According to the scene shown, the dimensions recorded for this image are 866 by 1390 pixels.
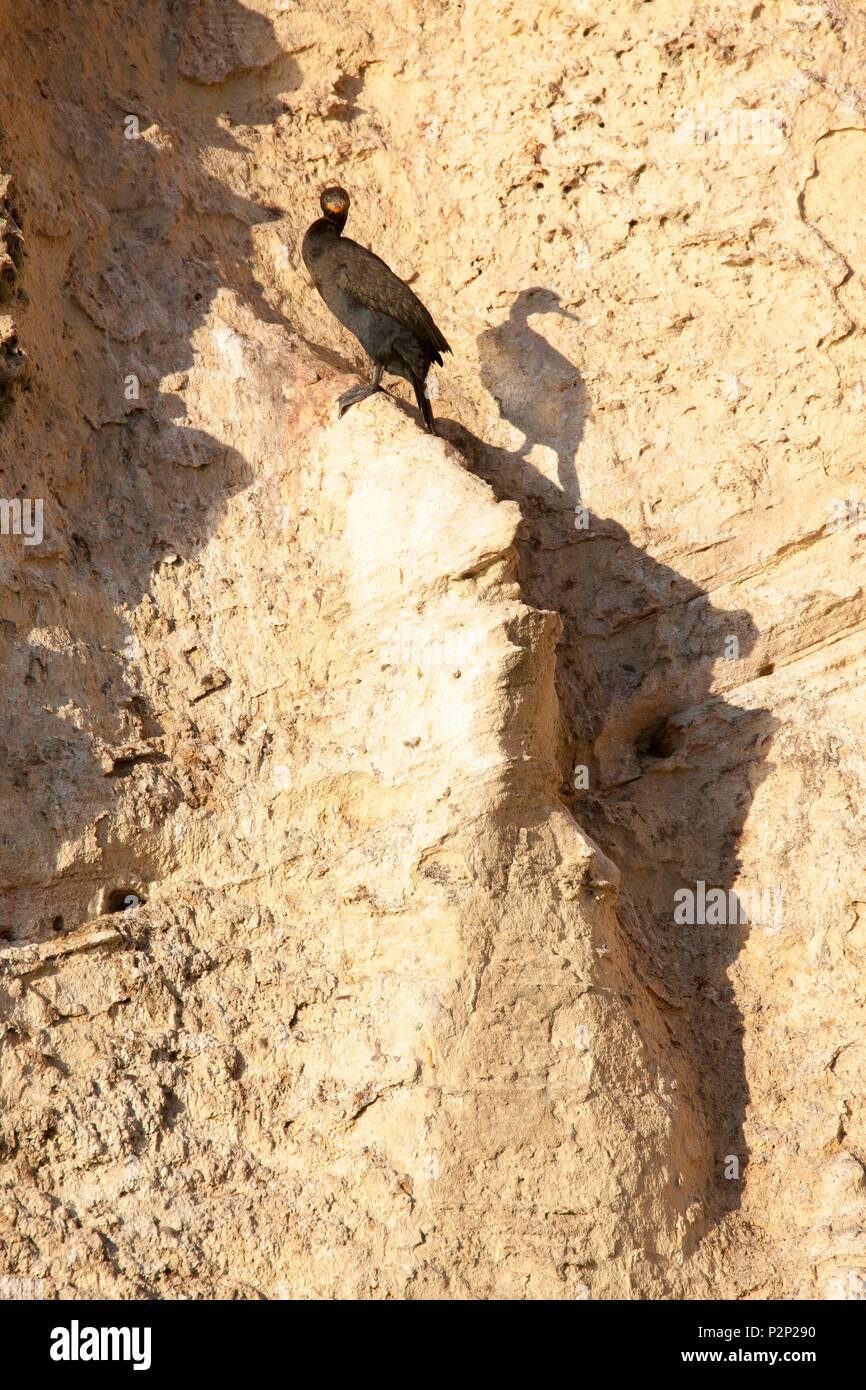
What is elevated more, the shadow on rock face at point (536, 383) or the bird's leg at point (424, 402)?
the shadow on rock face at point (536, 383)

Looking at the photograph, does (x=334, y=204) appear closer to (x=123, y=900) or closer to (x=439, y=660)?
(x=439, y=660)

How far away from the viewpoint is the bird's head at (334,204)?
28.2ft

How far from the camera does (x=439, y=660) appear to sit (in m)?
7.34

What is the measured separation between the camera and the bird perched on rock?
8.28 m

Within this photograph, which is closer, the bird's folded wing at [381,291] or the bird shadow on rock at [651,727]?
the bird shadow on rock at [651,727]

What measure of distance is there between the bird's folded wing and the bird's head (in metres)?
0.26

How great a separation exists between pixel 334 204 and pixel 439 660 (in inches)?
111

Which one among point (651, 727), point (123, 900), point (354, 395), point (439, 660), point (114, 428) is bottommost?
Answer: point (123, 900)

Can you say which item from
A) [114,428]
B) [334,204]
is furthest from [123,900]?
[334,204]

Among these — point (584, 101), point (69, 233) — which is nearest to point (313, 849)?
point (69, 233)

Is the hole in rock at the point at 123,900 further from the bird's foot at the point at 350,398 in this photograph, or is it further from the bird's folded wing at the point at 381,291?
the bird's folded wing at the point at 381,291

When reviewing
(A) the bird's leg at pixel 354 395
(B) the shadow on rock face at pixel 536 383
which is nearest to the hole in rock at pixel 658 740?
(B) the shadow on rock face at pixel 536 383

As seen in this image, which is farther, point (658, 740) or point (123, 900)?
point (658, 740)

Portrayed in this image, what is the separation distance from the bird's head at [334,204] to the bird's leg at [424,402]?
1008mm
